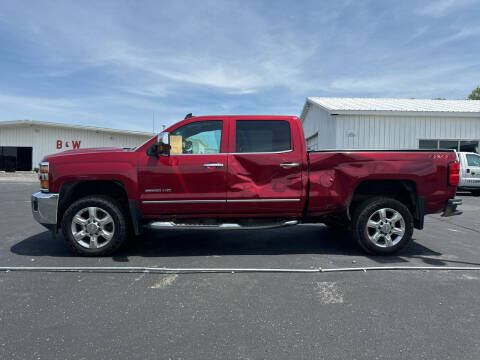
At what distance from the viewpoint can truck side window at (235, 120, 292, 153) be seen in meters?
4.35

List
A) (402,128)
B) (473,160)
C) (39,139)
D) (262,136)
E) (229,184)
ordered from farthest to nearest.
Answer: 1. (39,139)
2. (402,128)
3. (473,160)
4. (262,136)
5. (229,184)

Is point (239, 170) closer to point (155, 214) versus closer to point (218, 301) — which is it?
point (155, 214)

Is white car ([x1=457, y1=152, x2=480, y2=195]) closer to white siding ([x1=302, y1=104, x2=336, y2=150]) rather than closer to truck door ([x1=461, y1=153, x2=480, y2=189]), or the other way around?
truck door ([x1=461, y1=153, x2=480, y2=189])

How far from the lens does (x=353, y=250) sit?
467 centimetres

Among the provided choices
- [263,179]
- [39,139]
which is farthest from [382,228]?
[39,139]

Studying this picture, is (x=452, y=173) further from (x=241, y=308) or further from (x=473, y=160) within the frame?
(x=473, y=160)

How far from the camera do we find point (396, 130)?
16078mm

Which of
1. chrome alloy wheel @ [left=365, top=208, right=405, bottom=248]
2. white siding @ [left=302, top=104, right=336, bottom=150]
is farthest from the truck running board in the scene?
white siding @ [left=302, top=104, right=336, bottom=150]

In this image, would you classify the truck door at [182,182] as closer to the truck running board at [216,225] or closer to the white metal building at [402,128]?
the truck running board at [216,225]

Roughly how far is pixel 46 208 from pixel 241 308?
A: 9.84ft

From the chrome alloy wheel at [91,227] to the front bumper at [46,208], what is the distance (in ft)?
0.91

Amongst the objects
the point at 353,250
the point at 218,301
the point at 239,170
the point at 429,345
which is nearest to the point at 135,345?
the point at 218,301

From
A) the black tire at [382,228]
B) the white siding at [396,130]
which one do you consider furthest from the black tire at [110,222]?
the white siding at [396,130]

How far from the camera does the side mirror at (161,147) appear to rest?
4094 millimetres
